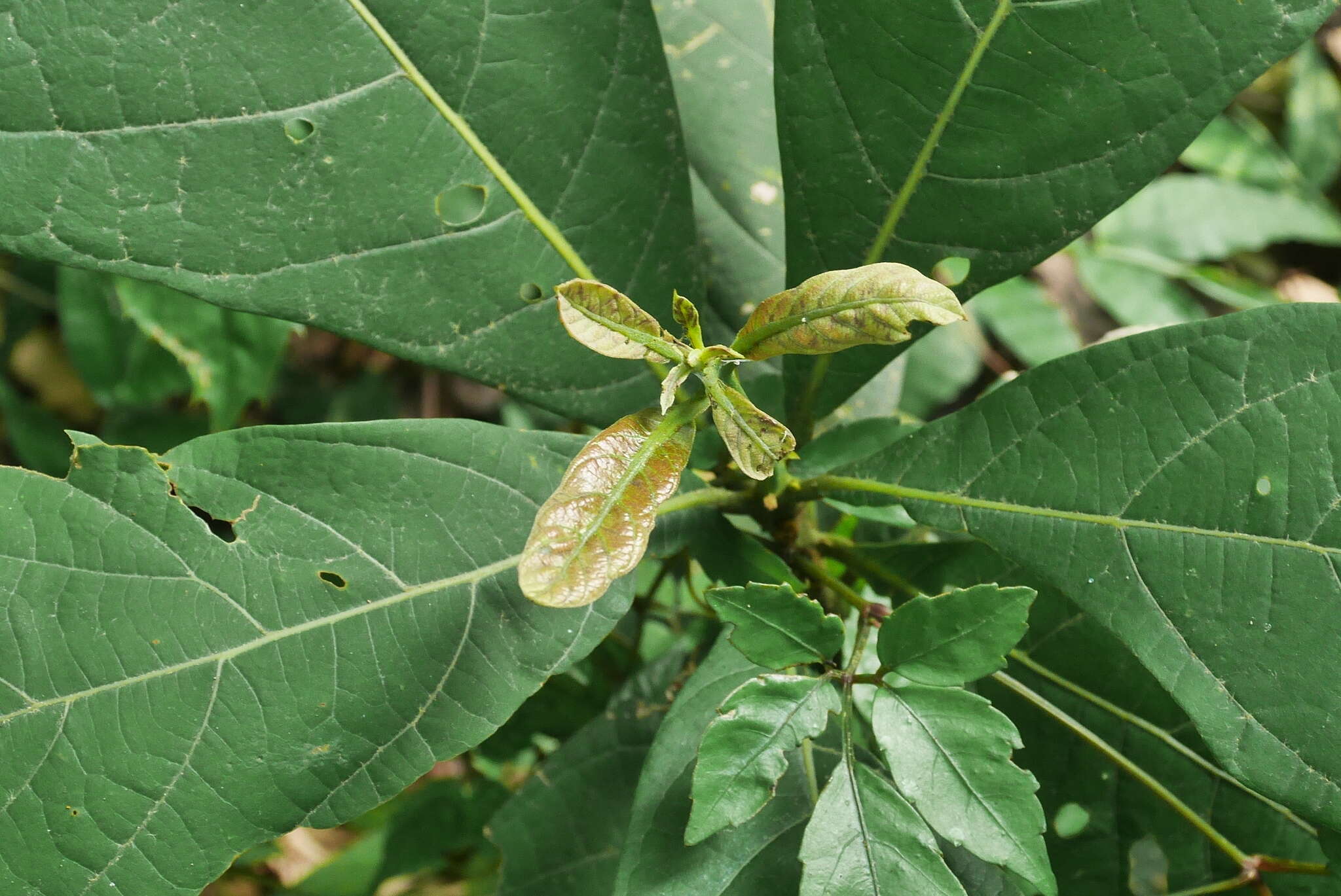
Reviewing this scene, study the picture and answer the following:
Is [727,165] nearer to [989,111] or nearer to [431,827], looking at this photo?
[989,111]

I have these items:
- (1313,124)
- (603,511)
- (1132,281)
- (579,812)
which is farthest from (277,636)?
(1313,124)

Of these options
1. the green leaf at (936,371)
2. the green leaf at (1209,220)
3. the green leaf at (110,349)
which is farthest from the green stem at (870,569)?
the green leaf at (1209,220)

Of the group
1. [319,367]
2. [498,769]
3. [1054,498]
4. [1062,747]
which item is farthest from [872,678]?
[319,367]

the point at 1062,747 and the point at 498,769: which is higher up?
the point at 1062,747

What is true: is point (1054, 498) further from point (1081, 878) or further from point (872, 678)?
point (1081, 878)

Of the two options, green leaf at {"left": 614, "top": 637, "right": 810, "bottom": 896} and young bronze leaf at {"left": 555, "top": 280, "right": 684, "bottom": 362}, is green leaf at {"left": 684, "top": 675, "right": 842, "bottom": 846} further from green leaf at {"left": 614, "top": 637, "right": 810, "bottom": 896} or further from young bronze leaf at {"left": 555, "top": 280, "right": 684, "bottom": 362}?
young bronze leaf at {"left": 555, "top": 280, "right": 684, "bottom": 362}

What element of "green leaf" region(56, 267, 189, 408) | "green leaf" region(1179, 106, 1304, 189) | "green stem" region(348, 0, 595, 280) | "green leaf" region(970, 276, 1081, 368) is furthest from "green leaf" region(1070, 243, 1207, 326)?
"green leaf" region(56, 267, 189, 408)
